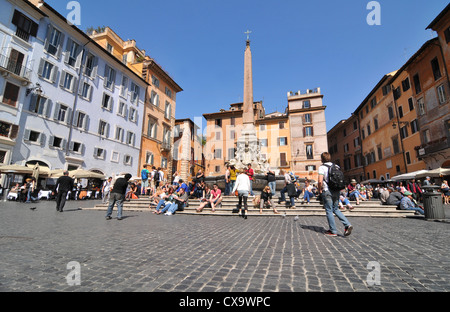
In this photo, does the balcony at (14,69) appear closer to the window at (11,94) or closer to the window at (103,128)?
the window at (11,94)

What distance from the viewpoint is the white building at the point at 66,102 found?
1677 centimetres

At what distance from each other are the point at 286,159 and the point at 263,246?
35.2 metres

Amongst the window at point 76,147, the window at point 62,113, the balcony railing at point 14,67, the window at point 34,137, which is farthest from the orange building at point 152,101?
the window at point 34,137

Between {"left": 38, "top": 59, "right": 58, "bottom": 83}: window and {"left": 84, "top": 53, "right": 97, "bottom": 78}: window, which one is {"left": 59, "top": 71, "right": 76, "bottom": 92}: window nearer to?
{"left": 38, "top": 59, "right": 58, "bottom": 83}: window

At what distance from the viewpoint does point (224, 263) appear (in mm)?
2949

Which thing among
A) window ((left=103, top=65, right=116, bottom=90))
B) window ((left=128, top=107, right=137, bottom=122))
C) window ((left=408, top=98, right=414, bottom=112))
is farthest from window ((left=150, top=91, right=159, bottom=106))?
window ((left=408, top=98, right=414, bottom=112))

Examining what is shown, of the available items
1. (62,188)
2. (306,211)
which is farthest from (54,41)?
(306,211)

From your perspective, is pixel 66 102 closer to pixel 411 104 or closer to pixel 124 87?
pixel 124 87

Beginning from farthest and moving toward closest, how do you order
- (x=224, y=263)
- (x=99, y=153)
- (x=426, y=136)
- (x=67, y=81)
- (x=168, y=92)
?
(x=168, y=92)
(x=99, y=153)
(x=426, y=136)
(x=67, y=81)
(x=224, y=263)

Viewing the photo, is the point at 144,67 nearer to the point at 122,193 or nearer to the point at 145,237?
the point at 122,193

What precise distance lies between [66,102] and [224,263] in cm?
2345

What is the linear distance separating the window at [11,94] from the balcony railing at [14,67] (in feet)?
3.31

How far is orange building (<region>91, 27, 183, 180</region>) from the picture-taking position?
1140 inches
